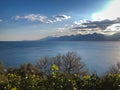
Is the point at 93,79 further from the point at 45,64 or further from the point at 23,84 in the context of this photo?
the point at 45,64

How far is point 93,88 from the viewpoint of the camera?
5398mm

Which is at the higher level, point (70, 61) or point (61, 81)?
point (61, 81)

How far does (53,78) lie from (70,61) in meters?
49.3

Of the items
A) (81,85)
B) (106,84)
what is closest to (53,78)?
(81,85)

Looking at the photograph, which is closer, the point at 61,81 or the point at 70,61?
the point at 61,81

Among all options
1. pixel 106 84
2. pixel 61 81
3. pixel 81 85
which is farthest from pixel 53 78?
pixel 106 84

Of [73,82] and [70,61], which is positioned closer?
[73,82]

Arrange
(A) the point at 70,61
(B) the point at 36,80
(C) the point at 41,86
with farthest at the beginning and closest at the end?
1. (A) the point at 70,61
2. (B) the point at 36,80
3. (C) the point at 41,86

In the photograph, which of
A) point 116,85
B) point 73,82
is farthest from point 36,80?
point 116,85

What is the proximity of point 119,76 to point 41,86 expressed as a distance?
188 centimetres

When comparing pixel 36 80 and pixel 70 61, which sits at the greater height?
pixel 36 80

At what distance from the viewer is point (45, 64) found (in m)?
57.7

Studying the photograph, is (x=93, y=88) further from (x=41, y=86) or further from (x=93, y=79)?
(x=41, y=86)

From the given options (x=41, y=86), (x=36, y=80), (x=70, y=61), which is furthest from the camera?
(x=70, y=61)
